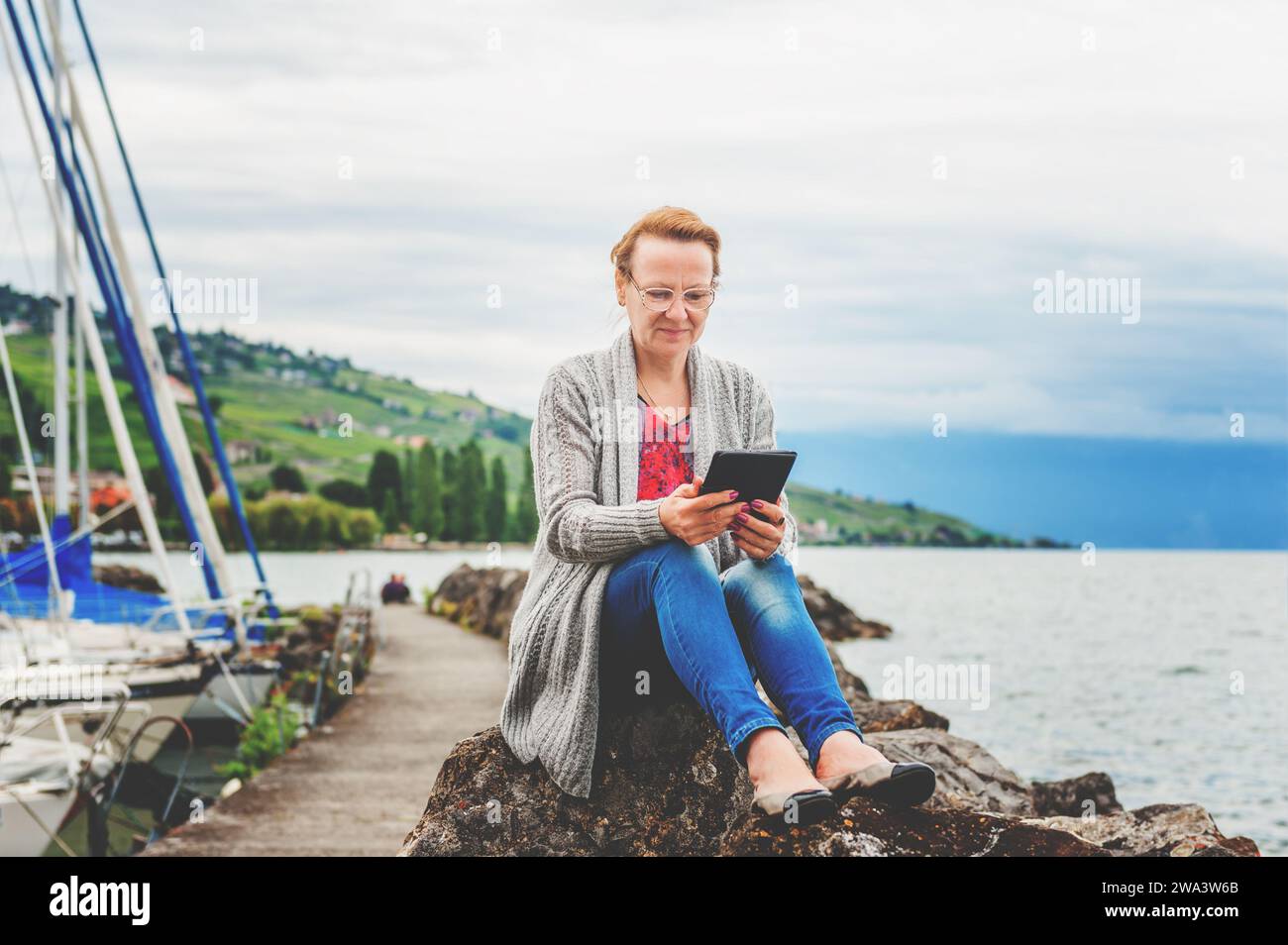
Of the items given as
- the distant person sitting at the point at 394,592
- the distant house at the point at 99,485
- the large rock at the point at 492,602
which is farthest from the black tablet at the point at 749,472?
the distant person sitting at the point at 394,592

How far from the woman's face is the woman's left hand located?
2.10 ft

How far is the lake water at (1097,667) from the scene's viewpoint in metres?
21.0

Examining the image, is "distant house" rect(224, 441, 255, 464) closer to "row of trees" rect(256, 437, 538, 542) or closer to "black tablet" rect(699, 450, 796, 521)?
"row of trees" rect(256, 437, 538, 542)

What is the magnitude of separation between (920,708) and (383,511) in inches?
1133

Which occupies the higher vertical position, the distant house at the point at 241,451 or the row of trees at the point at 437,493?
the distant house at the point at 241,451

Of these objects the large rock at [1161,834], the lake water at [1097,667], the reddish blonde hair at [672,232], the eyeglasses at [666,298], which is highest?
the reddish blonde hair at [672,232]

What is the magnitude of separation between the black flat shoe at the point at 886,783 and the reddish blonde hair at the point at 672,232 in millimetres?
1508

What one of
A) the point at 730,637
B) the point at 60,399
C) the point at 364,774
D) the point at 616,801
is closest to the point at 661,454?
the point at 730,637

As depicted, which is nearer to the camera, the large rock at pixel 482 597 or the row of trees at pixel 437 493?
the large rock at pixel 482 597

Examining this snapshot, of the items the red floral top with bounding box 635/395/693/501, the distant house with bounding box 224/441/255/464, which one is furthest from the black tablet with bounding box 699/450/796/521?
the distant house with bounding box 224/441/255/464

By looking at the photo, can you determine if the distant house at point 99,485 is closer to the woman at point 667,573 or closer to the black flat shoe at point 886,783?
the woman at point 667,573

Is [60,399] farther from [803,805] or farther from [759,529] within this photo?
[803,805]

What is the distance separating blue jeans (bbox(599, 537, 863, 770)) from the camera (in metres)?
3.64
